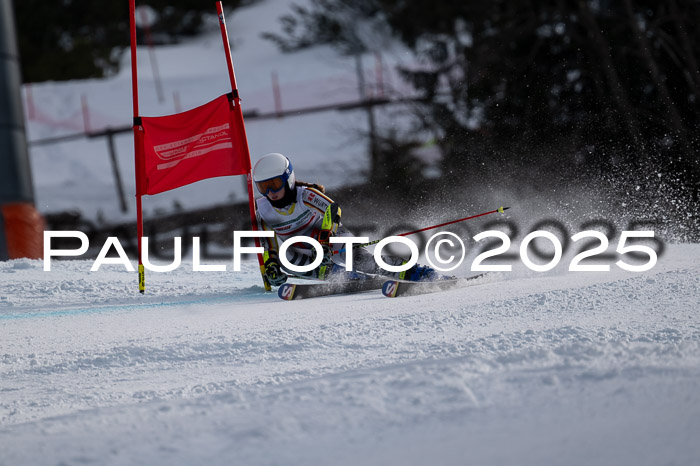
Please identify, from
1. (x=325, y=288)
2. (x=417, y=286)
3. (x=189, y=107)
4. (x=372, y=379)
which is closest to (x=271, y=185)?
(x=325, y=288)

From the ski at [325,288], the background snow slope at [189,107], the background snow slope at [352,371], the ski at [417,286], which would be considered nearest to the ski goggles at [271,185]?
the ski at [325,288]

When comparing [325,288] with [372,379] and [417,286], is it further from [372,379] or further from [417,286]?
[372,379]

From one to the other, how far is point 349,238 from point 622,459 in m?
4.63

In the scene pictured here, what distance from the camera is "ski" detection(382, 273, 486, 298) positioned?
6.45 meters

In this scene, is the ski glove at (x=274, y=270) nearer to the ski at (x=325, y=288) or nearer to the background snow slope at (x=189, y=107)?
the ski at (x=325, y=288)

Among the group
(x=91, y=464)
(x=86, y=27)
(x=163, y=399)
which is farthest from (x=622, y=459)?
(x=86, y=27)

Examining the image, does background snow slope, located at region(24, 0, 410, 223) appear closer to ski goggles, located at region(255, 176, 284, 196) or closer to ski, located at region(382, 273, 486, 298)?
ski goggles, located at region(255, 176, 284, 196)

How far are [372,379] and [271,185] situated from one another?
3553mm

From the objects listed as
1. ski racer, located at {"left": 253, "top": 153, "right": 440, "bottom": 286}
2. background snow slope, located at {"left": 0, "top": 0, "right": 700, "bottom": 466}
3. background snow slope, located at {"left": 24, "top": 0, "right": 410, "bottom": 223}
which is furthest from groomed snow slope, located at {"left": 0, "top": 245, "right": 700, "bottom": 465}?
background snow slope, located at {"left": 24, "top": 0, "right": 410, "bottom": 223}

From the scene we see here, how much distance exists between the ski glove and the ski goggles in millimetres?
669

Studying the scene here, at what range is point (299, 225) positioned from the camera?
698cm

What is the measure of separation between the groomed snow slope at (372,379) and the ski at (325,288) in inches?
11.6

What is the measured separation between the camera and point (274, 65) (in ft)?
120

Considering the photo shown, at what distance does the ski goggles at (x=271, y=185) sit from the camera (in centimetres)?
664
